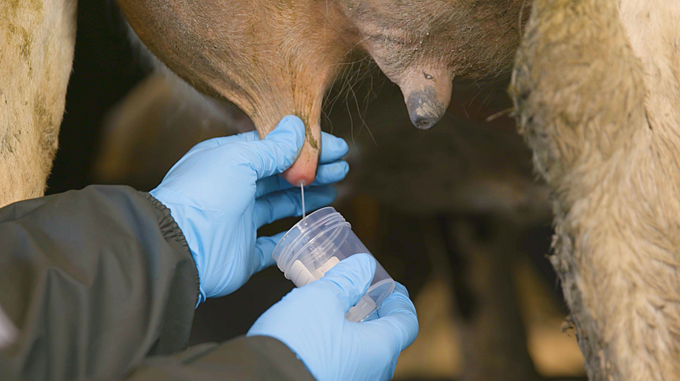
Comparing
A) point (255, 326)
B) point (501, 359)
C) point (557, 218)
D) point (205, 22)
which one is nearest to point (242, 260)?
point (255, 326)

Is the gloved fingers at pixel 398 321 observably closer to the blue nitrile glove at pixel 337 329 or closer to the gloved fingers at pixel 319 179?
the blue nitrile glove at pixel 337 329

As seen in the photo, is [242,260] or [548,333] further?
[548,333]

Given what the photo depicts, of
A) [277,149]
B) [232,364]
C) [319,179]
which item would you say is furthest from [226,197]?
[232,364]

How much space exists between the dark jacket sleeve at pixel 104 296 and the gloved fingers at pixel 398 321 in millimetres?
223

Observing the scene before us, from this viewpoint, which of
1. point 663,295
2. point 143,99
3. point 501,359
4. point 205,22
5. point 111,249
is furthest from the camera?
point 143,99

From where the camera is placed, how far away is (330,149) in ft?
2.92

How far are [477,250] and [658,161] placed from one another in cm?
65

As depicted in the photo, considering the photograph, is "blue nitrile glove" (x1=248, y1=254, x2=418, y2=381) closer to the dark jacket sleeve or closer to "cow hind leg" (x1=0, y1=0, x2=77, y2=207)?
the dark jacket sleeve

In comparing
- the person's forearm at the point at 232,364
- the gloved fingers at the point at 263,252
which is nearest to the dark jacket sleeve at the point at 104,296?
the person's forearm at the point at 232,364

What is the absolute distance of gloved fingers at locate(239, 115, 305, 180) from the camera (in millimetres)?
780

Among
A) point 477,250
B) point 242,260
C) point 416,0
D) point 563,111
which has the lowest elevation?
point 477,250

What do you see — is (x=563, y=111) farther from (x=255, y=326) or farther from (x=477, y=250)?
(x=477, y=250)

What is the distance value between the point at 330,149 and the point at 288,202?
15 cm

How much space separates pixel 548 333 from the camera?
3.36 ft
